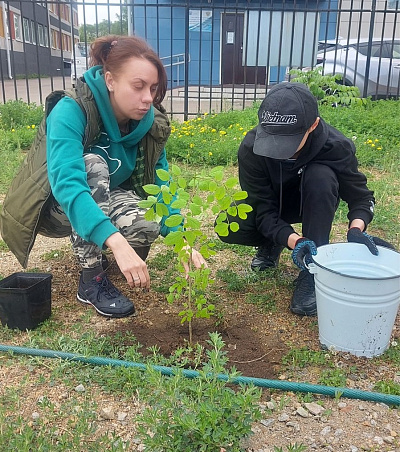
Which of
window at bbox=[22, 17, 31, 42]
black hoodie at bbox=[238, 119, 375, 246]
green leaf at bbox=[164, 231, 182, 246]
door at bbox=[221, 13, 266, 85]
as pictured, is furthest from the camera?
window at bbox=[22, 17, 31, 42]

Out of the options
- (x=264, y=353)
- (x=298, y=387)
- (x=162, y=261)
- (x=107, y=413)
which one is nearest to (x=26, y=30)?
(x=162, y=261)

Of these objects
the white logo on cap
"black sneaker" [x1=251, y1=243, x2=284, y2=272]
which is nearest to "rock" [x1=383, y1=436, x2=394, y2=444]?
the white logo on cap

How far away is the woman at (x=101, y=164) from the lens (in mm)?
1891

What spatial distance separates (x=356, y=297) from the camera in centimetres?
180

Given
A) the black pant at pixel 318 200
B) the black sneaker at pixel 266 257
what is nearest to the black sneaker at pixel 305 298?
the black pant at pixel 318 200

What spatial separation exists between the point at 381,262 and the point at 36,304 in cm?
144

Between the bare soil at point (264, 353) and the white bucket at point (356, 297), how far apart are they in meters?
0.08

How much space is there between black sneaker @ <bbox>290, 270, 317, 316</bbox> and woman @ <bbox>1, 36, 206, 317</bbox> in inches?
22.6

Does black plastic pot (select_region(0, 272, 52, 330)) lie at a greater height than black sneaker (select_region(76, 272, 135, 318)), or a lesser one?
greater

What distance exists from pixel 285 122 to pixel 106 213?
0.87m

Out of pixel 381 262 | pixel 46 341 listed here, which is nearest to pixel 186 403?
pixel 46 341

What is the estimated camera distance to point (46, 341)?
6.71 ft

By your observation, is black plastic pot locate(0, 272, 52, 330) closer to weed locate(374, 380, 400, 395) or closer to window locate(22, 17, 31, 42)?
weed locate(374, 380, 400, 395)

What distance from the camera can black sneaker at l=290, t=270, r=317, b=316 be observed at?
2297 millimetres
